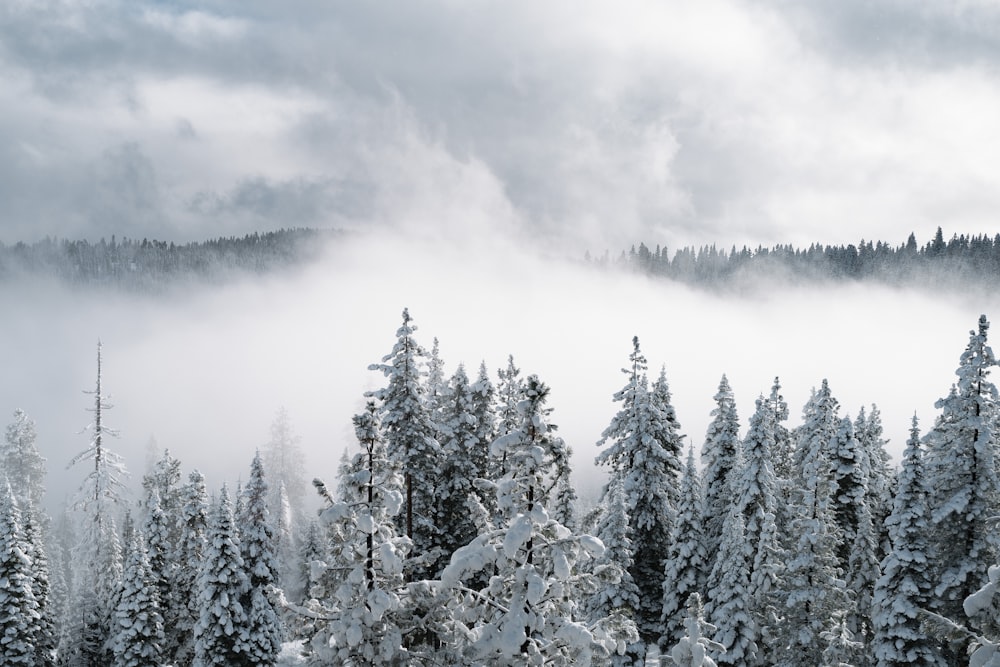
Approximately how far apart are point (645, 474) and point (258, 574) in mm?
21746

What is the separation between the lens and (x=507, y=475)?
482 inches

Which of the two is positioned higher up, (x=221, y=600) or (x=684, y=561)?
(x=684, y=561)

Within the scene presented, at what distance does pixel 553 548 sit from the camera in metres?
11.5

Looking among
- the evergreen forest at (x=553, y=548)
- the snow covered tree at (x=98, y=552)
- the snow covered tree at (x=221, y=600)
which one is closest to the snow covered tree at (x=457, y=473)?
the evergreen forest at (x=553, y=548)

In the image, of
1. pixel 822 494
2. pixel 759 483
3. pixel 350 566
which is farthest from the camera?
pixel 759 483

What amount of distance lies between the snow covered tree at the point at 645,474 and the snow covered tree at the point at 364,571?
2324 centimetres

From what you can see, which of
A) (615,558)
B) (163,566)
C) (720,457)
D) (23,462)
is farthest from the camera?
(23,462)

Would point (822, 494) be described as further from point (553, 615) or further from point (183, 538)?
point (183, 538)

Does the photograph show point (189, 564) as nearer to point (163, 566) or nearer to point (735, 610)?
point (163, 566)

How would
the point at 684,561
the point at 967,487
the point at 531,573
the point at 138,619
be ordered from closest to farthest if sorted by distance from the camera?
the point at 531,573 < the point at 967,487 < the point at 684,561 < the point at 138,619

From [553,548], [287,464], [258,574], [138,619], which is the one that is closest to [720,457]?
[258,574]

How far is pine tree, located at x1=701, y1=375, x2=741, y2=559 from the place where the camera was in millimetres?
35969

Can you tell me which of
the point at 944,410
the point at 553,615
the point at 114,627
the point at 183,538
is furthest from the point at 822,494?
the point at 114,627

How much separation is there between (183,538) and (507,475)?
113 ft
